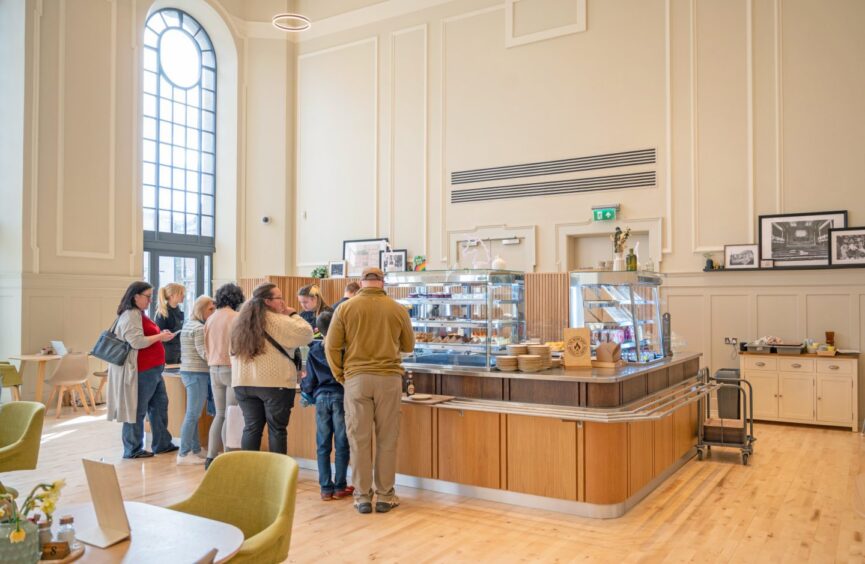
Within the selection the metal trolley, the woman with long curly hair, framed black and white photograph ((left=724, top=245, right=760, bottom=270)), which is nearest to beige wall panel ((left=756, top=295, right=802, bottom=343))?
framed black and white photograph ((left=724, top=245, right=760, bottom=270))

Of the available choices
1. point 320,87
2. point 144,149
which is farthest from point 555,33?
point 144,149

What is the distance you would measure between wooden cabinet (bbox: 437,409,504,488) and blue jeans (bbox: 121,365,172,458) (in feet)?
9.02

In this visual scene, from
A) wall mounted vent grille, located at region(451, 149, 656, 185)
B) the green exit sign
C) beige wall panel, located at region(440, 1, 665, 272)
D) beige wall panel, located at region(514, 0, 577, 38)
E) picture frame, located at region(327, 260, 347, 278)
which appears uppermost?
beige wall panel, located at region(514, 0, 577, 38)

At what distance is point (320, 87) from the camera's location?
12422 millimetres

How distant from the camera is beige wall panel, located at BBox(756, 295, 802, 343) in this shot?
8188mm

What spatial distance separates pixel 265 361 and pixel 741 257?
20.7 ft

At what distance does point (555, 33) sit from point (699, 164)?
2908mm

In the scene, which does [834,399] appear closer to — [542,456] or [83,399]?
[542,456]

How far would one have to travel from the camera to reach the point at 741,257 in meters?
8.45

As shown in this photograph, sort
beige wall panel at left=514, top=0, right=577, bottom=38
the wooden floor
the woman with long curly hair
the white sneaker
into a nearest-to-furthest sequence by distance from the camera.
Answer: the wooden floor
the woman with long curly hair
the white sneaker
beige wall panel at left=514, top=0, right=577, bottom=38

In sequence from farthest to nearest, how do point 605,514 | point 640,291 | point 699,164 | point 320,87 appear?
point 320,87 < point 699,164 < point 640,291 < point 605,514

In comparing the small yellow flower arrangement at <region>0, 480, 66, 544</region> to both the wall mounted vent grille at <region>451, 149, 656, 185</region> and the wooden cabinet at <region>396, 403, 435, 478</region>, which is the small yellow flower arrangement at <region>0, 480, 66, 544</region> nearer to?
the wooden cabinet at <region>396, 403, 435, 478</region>

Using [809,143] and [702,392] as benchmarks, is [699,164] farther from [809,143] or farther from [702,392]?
[702,392]

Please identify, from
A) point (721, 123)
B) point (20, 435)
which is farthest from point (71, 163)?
point (721, 123)
